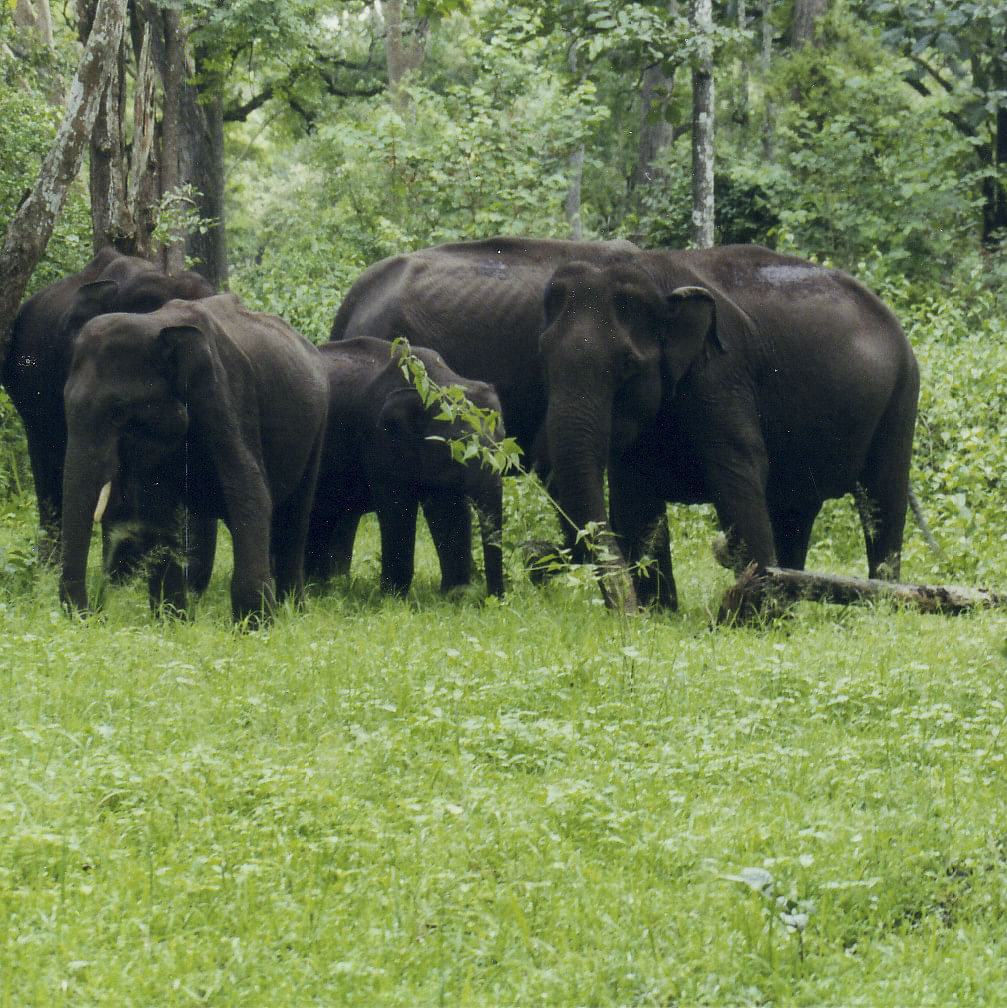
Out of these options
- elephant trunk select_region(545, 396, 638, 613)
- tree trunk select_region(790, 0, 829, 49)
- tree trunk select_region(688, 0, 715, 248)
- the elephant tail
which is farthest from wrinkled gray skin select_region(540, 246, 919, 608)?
tree trunk select_region(790, 0, 829, 49)

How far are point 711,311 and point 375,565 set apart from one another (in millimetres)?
3306

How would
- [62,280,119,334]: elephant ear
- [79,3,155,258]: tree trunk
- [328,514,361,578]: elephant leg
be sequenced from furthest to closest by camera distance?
[79,3,155,258]: tree trunk
[328,514,361,578]: elephant leg
[62,280,119,334]: elephant ear

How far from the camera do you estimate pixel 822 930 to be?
3.73 metres

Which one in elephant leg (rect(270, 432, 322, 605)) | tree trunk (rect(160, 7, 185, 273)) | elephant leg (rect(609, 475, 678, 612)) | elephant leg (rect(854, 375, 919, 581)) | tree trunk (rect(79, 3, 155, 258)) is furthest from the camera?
tree trunk (rect(160, 7, 185, 273))

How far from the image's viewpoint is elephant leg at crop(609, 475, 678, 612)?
8898 millimetres

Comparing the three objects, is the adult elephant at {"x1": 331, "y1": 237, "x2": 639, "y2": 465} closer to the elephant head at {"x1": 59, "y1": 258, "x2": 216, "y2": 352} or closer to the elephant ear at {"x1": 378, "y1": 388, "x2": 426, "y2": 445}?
the elephant ear at {"x1": 378, "y1": 388, "x2": 426, "y2": 445}

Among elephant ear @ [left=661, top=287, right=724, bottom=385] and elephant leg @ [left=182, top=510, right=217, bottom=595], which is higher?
elephant ear @ [left=661, top=287, right=724, bottom=385]

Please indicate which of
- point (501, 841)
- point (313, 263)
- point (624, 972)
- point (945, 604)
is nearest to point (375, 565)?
point (945, 604)

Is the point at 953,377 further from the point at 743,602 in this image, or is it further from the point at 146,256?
the point at 146,256

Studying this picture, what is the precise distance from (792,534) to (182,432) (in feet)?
12.6

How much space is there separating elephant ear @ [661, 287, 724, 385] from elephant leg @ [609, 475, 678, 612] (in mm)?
910

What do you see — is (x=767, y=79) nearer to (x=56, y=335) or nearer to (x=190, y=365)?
(x=56, y=335)

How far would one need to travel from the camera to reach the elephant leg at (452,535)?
8.84 meters

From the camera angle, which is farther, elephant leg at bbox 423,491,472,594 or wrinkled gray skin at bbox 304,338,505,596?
elephant leg at bbox 423,491,472,594
